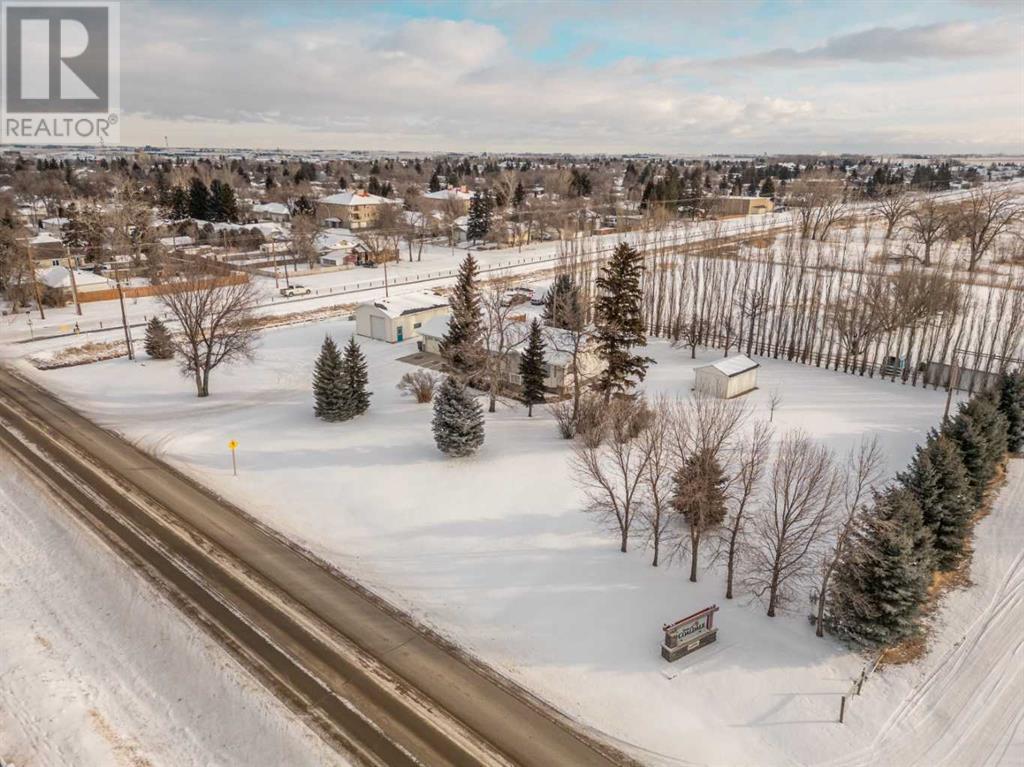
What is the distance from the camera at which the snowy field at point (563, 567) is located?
52.4ft

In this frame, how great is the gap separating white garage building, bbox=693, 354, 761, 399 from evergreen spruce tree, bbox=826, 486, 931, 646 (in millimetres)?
18048

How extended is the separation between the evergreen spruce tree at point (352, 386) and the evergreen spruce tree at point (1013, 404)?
30.1m

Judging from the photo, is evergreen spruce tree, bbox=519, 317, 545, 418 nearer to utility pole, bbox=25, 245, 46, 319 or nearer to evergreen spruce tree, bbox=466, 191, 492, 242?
utility pole, bbox=25, 245, 46, 319

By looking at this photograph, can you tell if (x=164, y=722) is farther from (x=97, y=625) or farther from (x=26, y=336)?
(x=26, y=336)

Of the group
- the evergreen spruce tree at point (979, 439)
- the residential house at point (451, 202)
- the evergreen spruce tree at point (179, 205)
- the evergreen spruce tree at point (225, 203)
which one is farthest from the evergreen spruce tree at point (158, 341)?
the evergreen spruce tree at point (179, 205)

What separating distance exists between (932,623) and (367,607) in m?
17.0

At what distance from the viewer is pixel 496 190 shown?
408ft

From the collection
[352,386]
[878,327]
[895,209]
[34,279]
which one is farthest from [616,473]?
[895,209]

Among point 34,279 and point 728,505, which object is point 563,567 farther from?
point 34,279

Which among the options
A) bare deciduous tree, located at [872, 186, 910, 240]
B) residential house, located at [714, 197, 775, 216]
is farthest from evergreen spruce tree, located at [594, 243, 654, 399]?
residential house, located at [714, 197, 775, 216]

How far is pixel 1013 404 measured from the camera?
28859mm

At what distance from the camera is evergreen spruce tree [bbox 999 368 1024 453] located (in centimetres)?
2866

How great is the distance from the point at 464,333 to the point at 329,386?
8.74 m

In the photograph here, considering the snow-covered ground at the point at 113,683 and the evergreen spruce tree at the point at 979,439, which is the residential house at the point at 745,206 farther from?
the snow-covered ground at the point at 113,683
